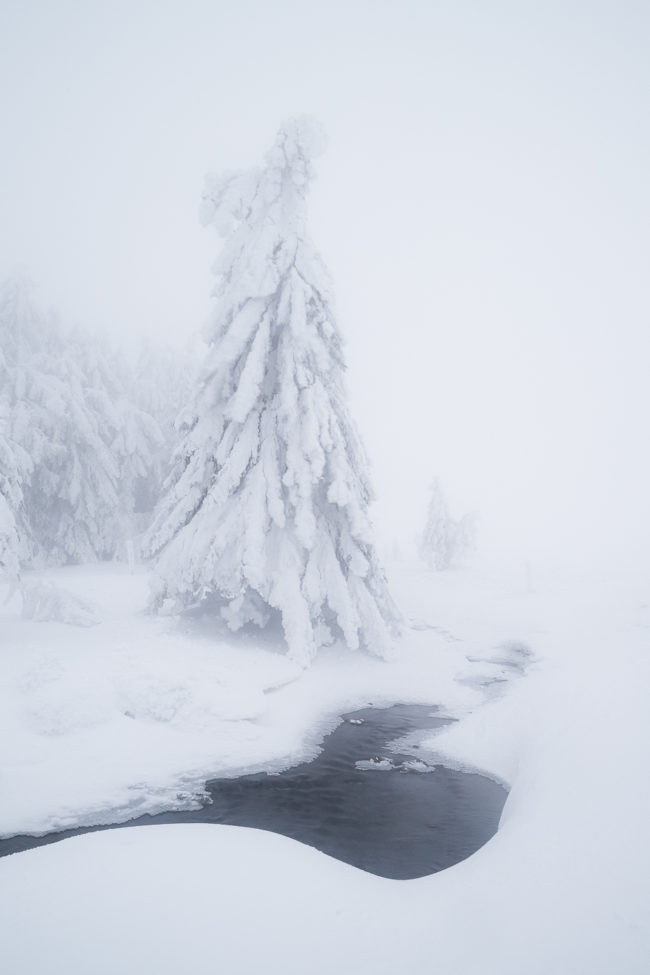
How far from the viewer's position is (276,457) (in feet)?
44.3

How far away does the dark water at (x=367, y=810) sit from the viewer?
19.2 ft

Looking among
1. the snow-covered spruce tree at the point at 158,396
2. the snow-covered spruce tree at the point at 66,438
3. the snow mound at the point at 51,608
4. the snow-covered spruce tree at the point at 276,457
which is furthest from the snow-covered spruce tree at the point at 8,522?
the snow-covered spruce tree at the point at 158,396

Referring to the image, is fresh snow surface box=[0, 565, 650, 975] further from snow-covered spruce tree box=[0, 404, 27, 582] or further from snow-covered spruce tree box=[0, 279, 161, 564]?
snow-covered spruce tree box=[0, 279, 161, 564]

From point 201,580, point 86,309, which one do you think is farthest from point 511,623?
point 86,309

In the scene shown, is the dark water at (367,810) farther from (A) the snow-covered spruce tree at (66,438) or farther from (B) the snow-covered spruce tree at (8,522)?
(A) the snow-covered spruce tree at (66,438)

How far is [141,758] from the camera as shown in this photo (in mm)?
7586

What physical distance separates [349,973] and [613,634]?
12012 mm

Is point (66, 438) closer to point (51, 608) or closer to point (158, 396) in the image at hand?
point (158, 396)

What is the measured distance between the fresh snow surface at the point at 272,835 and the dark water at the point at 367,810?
44cm

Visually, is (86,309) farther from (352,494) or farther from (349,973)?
(349,973)

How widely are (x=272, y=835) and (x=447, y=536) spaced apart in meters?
29.7

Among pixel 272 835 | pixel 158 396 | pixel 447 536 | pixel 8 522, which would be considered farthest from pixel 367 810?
pixel 158 396

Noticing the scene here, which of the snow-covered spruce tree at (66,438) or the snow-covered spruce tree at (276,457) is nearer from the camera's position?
the snow-covered spruce tree at (276,457)

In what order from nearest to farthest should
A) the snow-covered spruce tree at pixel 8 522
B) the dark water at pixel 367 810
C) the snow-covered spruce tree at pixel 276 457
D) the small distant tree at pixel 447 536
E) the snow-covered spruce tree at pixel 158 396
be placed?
the dark water at pixel 367 810 → the snow-covered spruce tree at pixel 8 522 → the snow-covered spruce tree at pixel 276 457 → the snow-covered spruce tree at pixel 158 396 → the small distant tree at pixel 447 536
